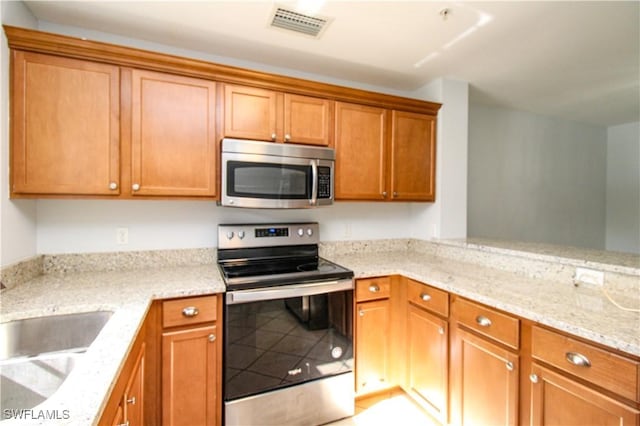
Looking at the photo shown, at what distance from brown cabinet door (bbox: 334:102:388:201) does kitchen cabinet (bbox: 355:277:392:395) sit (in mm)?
682

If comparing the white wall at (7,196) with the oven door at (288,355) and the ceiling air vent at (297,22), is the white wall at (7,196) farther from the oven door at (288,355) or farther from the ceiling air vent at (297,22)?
the ceiling air vent at (297,22)

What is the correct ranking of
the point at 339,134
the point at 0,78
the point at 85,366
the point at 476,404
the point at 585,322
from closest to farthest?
1. the point at 85,366
2. the point at 585,322
3. the point at 0,78
4. the point at 476,404
5. the point at 339,134

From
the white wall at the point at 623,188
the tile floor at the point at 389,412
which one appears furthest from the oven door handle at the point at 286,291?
the white wall at the point at 623,188

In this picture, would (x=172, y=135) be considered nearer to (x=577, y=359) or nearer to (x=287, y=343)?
(x=287, y=343)

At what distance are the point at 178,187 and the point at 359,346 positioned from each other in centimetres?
152

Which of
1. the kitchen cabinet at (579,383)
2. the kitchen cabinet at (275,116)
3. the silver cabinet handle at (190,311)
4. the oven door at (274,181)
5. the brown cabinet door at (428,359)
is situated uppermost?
the kitchen cabinet at (275,116)

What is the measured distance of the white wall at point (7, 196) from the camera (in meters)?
1.44

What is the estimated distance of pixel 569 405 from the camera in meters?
1.16

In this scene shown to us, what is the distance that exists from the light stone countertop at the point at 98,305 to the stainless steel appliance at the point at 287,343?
0.66 ft

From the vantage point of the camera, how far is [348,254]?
2.56 m

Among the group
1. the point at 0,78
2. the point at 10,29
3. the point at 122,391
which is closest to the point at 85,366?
the point at 122,391

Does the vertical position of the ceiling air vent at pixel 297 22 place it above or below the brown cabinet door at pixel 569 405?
above

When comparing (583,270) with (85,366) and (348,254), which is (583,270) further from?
(85,366)

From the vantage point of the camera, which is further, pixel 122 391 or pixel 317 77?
pixel 317 77
